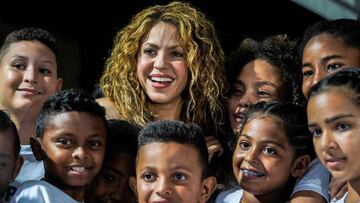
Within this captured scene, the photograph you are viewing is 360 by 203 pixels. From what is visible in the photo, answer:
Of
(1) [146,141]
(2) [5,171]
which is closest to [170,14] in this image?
(1) [146,141]

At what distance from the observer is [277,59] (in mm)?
4617

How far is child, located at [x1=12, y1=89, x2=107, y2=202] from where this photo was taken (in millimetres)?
3732

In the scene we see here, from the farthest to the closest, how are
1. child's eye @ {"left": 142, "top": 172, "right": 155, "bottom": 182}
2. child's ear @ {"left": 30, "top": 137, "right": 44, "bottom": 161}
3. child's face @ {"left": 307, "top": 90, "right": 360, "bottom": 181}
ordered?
1. child's ear @ {"left": 30, "top": 137, "right": 44, "bottom": 161}
2. child's eye @ {"left": 142, "top": 172, "right": 155, "bottom": 182}
3. child's face @ {"left": 307, "top": 90, "right": 360, "bottom": 181}

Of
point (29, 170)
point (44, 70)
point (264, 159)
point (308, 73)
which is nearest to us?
point (264, 159)

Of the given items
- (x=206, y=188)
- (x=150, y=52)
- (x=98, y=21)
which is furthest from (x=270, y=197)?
(x=98, y=21)

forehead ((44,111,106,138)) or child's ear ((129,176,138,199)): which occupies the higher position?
forehead ((44,111,106,138))

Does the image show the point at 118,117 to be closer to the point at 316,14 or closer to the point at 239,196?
the point at 239,196

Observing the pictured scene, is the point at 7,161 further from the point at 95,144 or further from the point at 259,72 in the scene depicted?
the point at 259,72

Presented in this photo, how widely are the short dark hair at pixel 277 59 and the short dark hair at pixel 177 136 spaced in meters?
0.83

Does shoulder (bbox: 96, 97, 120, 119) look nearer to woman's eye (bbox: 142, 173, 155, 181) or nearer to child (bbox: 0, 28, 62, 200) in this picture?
child (bbox: 0, 28, 62, 200)

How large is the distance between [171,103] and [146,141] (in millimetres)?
863

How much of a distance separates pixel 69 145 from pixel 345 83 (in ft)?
4.18

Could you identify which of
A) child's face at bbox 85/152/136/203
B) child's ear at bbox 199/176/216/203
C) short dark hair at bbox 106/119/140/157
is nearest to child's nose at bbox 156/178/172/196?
child's ear at bbox 199/176/216/203

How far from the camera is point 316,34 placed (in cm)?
425
